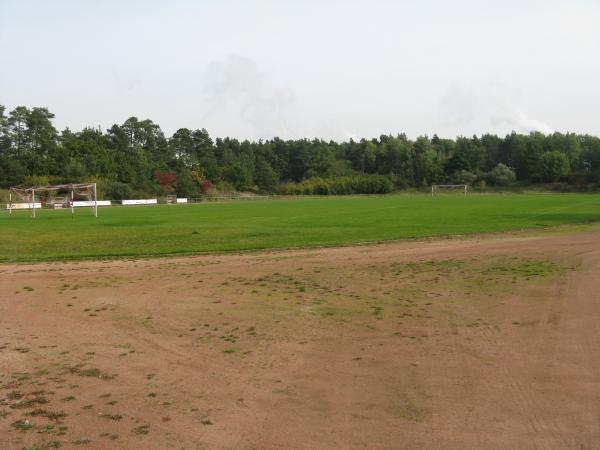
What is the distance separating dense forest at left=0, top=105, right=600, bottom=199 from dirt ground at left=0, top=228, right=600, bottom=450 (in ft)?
351

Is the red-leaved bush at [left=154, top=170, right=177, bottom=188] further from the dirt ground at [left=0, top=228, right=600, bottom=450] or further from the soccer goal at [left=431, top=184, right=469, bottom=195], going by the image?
the dirt ground at [left=0, top=228, right=600, bottom=450]

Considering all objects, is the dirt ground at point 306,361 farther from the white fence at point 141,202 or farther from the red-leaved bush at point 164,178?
the red-leaved bush at point 164,178

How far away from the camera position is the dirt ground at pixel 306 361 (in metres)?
5.72

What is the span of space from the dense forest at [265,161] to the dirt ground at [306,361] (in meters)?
107

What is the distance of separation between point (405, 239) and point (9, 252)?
53.3 feet

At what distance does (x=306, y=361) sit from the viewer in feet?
25.9

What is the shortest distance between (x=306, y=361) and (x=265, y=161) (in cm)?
16141

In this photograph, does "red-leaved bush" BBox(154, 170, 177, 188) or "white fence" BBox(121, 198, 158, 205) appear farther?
"red-leaved bush" BBox(154, 170, 177, 188)

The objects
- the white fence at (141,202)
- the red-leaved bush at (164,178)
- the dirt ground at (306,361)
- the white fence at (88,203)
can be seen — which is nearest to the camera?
the dirt ground at (306,361)

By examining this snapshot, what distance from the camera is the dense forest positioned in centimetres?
12244

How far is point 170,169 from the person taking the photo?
145m

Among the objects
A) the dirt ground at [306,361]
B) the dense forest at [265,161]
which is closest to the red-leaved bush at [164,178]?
the dense forest at [265,161]

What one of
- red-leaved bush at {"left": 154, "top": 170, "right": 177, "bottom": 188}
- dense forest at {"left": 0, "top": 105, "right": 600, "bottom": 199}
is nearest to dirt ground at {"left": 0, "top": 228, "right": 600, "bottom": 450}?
dense forest at {"left": 0, "top": 105, "right": 600, "bottom": 199}

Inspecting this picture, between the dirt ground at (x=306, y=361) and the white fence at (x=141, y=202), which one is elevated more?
the white fence at (x=141, y=202)
